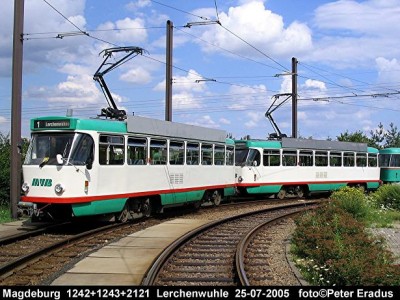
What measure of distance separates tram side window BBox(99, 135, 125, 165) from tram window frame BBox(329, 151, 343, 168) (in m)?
16.6

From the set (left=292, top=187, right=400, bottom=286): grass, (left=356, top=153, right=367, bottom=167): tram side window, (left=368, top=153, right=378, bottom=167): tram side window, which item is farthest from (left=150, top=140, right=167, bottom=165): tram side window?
(left=368, top=153, right=378, bottom=167): tram side window

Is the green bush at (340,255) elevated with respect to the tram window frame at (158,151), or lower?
lower

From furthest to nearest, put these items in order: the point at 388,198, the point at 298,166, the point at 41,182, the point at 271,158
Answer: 1. the point at 298,166
2. the point at 271,158
3. the point at 388,198
4. the point at 41,182

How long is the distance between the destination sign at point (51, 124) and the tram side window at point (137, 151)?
2172mm

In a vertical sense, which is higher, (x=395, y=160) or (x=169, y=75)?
(x=169, y=75)

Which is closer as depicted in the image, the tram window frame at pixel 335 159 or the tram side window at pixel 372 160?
the tram window frame at pixel 335 159

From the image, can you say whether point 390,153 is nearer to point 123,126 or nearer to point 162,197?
point 162,197

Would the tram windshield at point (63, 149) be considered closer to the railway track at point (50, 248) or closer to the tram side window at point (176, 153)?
the railway track at point (50, 248)

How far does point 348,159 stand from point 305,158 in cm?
420

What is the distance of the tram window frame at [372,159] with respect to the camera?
3192cm

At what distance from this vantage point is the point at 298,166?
2652 centimetres

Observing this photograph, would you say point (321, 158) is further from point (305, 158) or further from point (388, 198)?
point (388, 198)

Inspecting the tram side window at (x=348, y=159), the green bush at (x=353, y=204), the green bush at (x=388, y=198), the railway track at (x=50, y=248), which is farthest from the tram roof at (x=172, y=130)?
the tram side window at (x=348, y=159)

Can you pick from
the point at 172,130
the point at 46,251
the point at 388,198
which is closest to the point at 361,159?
the point at 388,198
